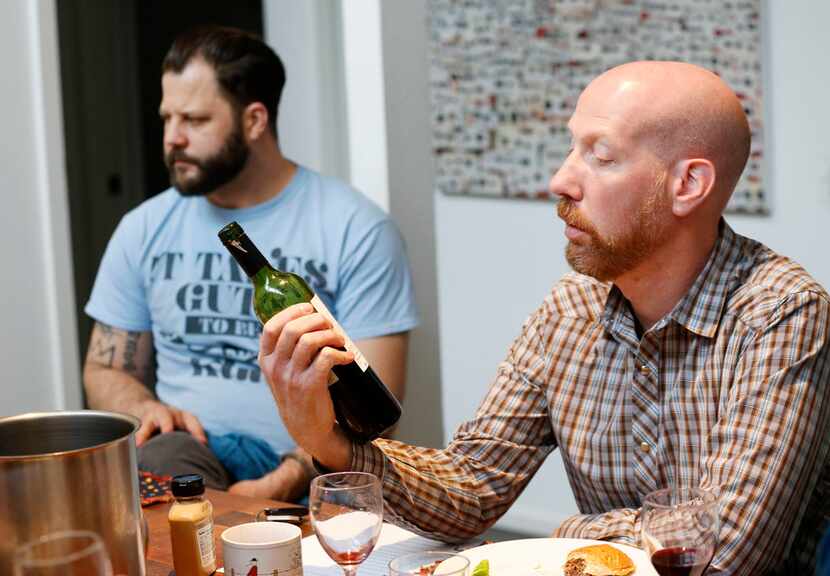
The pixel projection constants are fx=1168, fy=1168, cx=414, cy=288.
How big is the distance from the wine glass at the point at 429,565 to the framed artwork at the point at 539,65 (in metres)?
2.24

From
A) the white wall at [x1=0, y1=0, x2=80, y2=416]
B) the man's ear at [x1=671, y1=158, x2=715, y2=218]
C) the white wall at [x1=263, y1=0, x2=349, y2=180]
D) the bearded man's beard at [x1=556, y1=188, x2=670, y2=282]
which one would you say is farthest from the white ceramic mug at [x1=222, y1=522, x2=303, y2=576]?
the white wall at [x1=263, y1=0, x2=349, y2=180]

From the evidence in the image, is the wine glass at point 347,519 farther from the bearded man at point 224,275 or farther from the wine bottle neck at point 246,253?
the bearded man at point 224,275

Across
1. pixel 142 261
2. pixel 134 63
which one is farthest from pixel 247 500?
pixel 134 63

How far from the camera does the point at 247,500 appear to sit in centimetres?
174

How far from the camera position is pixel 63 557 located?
933 millimetres

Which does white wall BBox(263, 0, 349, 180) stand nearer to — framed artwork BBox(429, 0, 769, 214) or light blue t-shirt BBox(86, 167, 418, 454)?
framed artwork BBox(429, 0, 769, 214)

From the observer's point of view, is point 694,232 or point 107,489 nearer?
point 107,489

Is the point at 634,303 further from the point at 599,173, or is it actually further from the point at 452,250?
the point at 452,250

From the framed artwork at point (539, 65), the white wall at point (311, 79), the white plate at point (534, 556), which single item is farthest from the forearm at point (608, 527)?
the white wall at point (311, 79)

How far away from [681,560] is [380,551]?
1.55 ft

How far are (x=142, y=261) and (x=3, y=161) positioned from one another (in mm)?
665

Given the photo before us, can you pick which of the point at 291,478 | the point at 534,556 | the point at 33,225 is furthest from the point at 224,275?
the point at 534,556

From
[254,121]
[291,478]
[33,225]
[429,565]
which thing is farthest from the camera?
[33,225]

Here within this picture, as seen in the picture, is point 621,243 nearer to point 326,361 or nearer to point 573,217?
point 573,217
